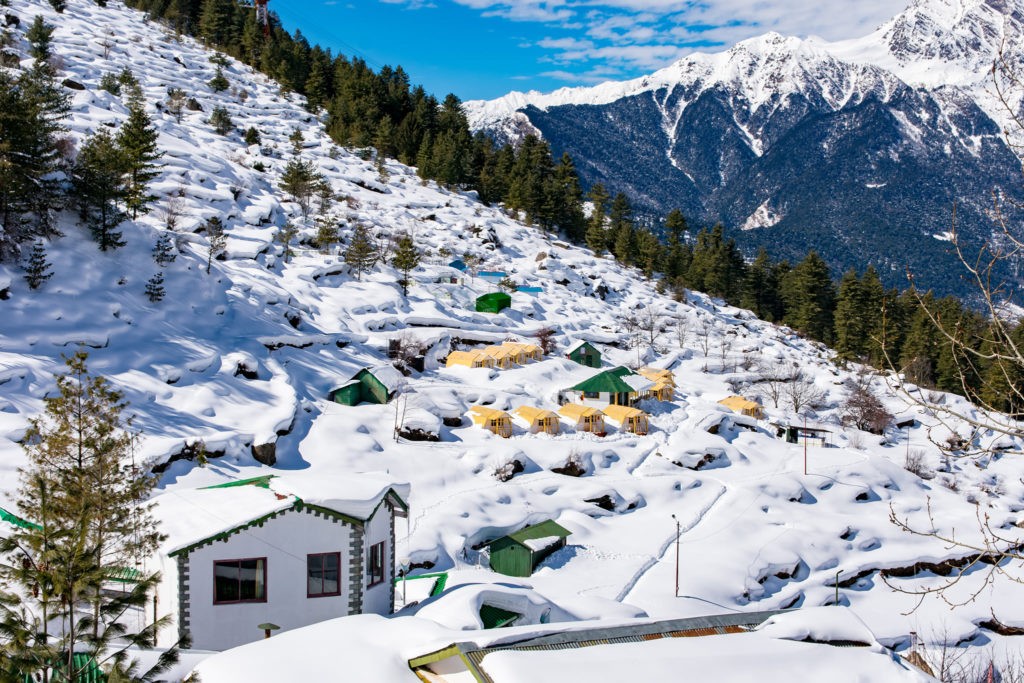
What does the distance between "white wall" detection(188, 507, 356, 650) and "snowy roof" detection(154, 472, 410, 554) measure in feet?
1.00

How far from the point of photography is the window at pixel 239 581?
1507 cm

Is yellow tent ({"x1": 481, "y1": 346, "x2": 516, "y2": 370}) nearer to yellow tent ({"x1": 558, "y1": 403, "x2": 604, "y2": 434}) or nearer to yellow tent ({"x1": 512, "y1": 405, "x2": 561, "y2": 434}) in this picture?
yellow tent ({"x1": 558, "y1": 403, "x2": 604, "y2": 434})

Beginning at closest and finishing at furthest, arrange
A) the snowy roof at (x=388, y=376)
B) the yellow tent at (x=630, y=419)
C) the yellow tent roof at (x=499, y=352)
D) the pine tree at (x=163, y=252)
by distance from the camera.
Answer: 1. the snowy roof at (x=388, y=376)
2. the pine tree at (x=163, y=252)
3. the yellow tent at (x=630, y=419)
4. the yellow tent roof at (x=499, y=352)

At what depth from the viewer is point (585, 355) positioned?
53.6 m

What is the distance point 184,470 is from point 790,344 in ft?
194

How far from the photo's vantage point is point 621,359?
185 feet

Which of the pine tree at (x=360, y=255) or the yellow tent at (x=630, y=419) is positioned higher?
the pine tree at (x=360, y=255)

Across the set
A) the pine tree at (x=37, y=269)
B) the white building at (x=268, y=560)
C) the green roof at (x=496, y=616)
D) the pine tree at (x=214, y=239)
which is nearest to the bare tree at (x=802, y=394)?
the green roof at (x=496, y=616)

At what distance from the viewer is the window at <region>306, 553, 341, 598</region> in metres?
15.6

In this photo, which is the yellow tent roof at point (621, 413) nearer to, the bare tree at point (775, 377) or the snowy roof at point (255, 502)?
the bare tree at point (775, 377)

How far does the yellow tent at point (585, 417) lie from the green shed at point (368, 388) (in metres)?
10.6

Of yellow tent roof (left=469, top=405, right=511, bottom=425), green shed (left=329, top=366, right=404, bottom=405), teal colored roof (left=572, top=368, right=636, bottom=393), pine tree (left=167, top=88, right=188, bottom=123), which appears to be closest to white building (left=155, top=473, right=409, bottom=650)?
green shed (left=329, top=366, right=404, bottom=405)

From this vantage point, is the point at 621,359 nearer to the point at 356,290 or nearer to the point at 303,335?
the point at 356,290

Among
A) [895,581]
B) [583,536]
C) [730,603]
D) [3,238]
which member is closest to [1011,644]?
[895,581]
